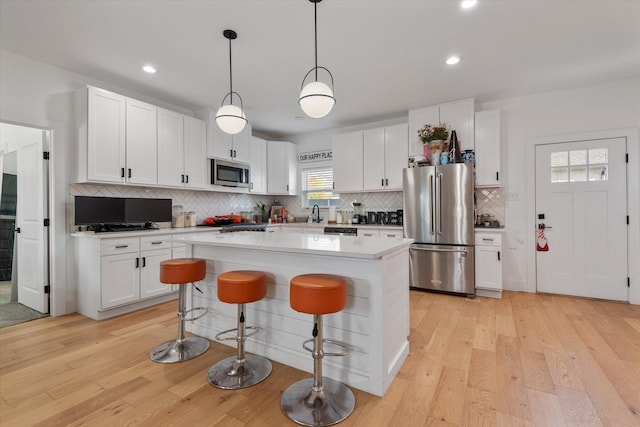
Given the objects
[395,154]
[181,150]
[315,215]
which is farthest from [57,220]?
[395,154]

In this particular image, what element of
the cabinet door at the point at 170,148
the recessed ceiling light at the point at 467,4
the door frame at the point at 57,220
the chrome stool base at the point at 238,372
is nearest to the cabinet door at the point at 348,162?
the cabinet door at the point at 170,148

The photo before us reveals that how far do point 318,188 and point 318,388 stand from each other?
4.40 m

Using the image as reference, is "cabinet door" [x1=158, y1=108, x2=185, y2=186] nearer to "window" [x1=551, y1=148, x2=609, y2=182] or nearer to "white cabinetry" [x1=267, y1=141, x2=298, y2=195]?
"white cabinetry" [x1=267, y1=141, x2=298, y2=195]

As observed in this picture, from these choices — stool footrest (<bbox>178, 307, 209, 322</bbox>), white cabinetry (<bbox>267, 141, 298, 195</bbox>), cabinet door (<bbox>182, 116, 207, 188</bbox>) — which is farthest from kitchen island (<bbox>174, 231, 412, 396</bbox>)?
white cabinetry (<bbox>267, 141, 298, 195</bbox>)

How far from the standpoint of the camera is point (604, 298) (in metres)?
3.70

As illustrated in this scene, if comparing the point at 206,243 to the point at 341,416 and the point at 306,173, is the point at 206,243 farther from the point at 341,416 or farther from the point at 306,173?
the point at 306,173

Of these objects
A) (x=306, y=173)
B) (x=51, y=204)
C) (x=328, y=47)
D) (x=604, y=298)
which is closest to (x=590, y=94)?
(x=604, y=298)

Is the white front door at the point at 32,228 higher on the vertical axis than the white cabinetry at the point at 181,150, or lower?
lower

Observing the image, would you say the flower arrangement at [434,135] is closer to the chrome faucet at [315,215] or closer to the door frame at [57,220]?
the chrome faucet at [315,215]

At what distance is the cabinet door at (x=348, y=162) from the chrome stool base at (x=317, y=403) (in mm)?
3506

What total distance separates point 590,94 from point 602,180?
1.12 meters

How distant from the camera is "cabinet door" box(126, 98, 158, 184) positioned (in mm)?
3576

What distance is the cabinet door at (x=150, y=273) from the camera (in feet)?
11.3

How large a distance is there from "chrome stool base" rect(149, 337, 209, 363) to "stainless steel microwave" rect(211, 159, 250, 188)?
2.60 meters
